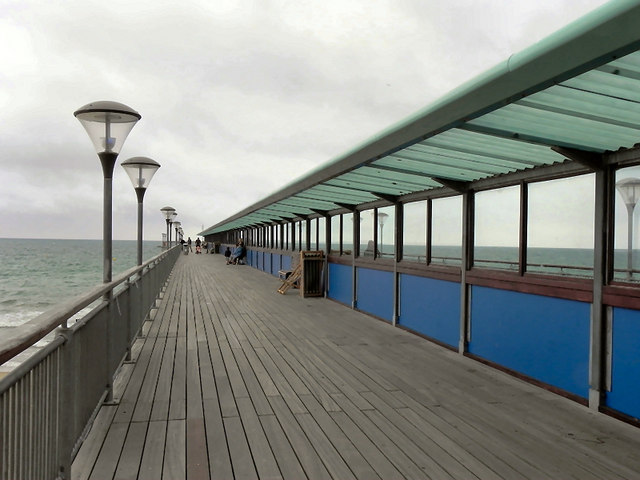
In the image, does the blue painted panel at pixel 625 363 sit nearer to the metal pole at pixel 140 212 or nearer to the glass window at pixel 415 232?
the glass window at pixel 415 232

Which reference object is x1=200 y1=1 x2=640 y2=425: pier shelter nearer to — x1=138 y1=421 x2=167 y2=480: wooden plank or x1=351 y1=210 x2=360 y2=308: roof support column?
x1=351 y1=210 x2=360 y2=308: roof support column

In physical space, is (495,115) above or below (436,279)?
above

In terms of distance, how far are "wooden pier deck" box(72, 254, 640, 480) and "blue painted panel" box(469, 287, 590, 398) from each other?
0.67 feet

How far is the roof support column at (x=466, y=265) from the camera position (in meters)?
6.48

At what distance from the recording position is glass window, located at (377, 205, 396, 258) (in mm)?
9047

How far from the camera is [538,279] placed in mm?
5219

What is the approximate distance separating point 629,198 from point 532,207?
109cm

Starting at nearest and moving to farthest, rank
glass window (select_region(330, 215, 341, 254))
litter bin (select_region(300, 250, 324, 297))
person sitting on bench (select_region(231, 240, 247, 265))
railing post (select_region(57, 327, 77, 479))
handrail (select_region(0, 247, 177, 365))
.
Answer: handrail (select_region(0, 247, 177, 365)) < railing post (select_region(57, 327, 77, 479)) < glass window (select_region(330, 215, 341, 254)) < litter bin (select_region(300, 250, 324, 297)) < person sitting on bench (select_region(231, 240, 247, 265))

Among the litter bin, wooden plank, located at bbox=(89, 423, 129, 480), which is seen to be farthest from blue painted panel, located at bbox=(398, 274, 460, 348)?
the litter bin

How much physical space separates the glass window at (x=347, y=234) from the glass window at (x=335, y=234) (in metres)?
0.62

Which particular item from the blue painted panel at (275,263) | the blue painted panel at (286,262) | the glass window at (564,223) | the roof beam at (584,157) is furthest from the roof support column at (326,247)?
the roof beam at (584,157)

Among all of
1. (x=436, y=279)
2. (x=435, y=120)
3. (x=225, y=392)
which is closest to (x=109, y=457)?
(x=225, y=392)

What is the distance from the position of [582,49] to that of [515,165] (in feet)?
10.3

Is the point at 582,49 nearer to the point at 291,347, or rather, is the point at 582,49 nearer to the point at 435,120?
the point at 435,120
